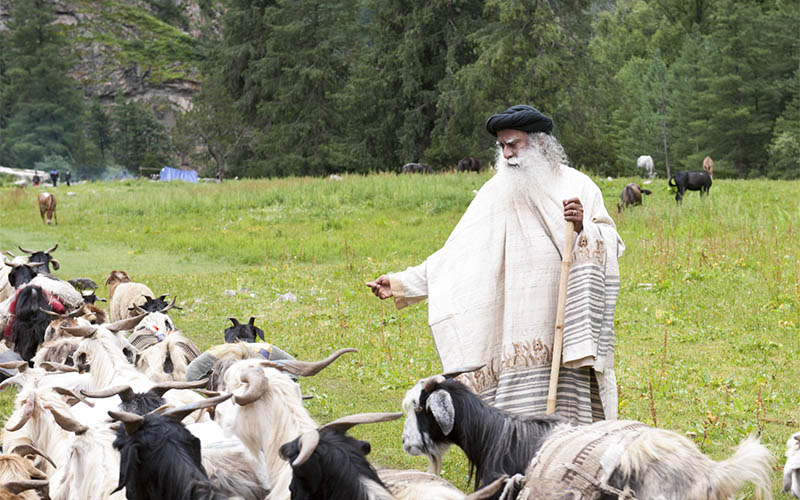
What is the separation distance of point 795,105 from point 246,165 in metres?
32.7

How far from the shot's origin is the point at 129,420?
380 centimetres

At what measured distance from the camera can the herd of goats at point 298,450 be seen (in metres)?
3.63

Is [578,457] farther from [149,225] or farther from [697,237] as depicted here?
[149,225]

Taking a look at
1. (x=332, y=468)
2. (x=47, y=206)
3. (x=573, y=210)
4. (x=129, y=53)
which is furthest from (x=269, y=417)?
(x=129, y=53)

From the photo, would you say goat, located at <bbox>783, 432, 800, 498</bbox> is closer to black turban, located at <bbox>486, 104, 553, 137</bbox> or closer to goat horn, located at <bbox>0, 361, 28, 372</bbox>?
black turban, located at <bbox>486, 104, 553, 137</bbox>

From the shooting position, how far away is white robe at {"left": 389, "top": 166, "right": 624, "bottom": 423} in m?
5.04

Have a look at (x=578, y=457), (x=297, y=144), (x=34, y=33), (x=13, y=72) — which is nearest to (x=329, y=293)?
(x=578, y=457)

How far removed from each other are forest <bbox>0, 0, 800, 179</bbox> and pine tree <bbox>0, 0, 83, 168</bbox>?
0.13 meters

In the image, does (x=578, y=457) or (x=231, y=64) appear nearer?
(x=578, y=457)

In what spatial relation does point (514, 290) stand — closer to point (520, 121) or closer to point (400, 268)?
point (520, 121)

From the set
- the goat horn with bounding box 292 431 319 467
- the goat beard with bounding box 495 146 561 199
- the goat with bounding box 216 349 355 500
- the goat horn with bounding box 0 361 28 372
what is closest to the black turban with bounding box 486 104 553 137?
the goat beard with bounding box 495 146 561 199

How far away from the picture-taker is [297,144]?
51.2 metres

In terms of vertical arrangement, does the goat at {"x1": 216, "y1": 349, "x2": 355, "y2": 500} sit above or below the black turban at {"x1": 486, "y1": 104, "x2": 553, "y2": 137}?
below

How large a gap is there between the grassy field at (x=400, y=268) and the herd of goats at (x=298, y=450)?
174 cm
